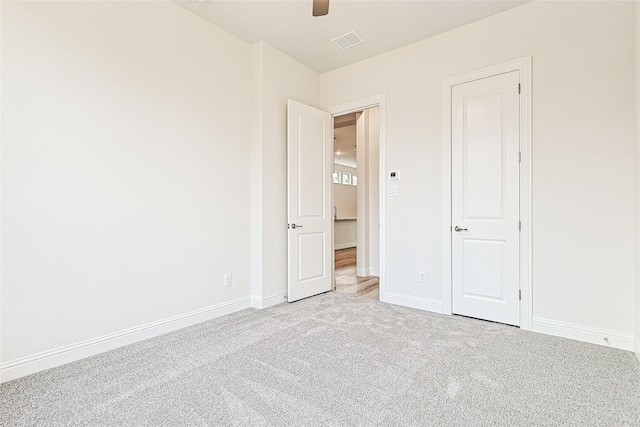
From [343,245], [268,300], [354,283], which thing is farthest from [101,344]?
[343,245]

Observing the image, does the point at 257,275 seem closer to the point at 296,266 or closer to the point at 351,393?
the point at 296,266

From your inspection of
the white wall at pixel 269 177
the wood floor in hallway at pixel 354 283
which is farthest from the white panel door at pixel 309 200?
the wood floor in hallway at pixel 354 283

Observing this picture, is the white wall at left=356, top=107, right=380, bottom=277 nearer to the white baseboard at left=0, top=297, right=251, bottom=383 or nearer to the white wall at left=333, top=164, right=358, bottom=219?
the white baseboard at left=0, top=297, right=251, bottom=383

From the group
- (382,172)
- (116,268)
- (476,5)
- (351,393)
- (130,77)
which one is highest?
(476,5)

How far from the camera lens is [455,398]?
1.68 metres

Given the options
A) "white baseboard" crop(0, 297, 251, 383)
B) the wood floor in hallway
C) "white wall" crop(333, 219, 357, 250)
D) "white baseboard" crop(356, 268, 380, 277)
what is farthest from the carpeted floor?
"white wall" crop(333, 219, 357, 250)

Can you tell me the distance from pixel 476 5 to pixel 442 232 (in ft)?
6.89

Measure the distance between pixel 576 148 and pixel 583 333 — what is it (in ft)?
4.88

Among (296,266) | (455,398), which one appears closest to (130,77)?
(296,266)

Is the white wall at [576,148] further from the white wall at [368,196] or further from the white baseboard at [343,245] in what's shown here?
the white baseboard at [343,245]

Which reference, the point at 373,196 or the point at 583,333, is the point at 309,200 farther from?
the point at 583,333

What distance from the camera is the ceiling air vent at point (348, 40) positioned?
319 centimetres

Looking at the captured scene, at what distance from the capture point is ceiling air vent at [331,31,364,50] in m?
3.19

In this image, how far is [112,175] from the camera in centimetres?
233
